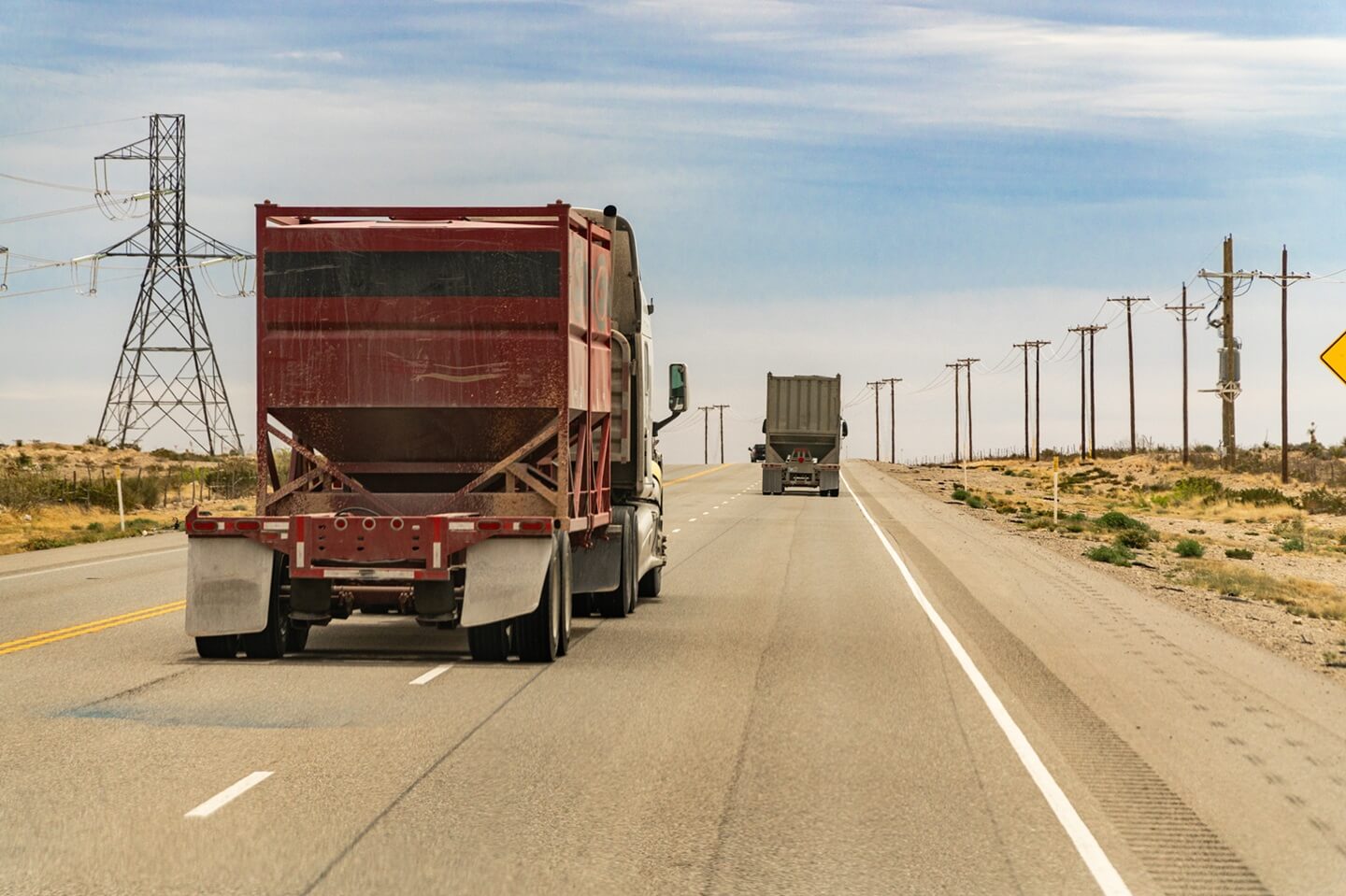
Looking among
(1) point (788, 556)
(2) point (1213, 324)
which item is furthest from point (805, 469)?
(1) point (788, 556)

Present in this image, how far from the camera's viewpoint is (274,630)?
550 inches

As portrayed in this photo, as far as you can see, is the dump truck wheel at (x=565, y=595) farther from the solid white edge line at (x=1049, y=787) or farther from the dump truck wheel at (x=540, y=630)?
the solid white edge line at (x=1049, y=787)

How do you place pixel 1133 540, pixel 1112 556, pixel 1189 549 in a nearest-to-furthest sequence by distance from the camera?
pixel 1112 556, pixel 1189 549, pixel 1133 540

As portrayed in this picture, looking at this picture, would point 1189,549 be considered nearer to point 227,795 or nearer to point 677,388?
point 677,388

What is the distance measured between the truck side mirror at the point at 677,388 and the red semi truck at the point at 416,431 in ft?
17.6

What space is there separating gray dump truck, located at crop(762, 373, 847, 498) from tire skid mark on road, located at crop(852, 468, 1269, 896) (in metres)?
44.1

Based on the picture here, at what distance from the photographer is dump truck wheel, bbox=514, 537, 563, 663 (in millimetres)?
13859

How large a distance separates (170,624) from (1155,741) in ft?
34.3

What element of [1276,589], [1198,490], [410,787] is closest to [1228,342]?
A: [1198,490]

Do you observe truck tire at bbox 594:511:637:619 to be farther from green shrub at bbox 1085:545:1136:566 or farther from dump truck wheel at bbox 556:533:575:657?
green shrub at bbox 1085:545:1136:566

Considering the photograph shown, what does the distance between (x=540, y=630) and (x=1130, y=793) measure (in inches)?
243

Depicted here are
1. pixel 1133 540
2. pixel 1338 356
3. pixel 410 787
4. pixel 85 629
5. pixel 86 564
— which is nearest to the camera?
pixel 410 787

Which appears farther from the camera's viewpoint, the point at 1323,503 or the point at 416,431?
the point at 1323,503

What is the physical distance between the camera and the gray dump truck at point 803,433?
194 ft
